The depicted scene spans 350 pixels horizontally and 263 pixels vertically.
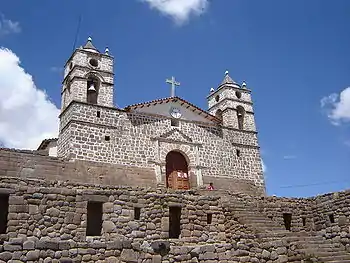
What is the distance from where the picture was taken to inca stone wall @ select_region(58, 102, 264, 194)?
1853 cm

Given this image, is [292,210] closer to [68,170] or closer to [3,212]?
[68,170]

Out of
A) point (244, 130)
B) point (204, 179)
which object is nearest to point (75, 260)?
point (204, 179)

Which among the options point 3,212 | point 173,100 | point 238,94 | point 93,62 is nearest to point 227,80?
point 238,94

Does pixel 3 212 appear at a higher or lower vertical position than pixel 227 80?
lower

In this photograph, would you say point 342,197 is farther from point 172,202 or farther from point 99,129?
point 99,129

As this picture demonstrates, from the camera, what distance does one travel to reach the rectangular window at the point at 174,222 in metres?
12.8

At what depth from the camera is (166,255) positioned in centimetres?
883

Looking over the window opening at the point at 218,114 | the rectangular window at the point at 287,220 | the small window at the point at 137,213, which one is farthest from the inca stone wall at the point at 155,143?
the small window at the point at 137,213

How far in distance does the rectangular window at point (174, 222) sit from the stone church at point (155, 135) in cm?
653

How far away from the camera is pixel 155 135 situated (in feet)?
67.7

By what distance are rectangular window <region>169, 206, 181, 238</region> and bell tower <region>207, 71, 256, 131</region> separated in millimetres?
11779

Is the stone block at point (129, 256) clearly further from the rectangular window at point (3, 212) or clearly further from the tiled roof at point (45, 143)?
the tiled roof at point (45, 143)

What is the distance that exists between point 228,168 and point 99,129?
26.2 ft

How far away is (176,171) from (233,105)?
6.60 metres
